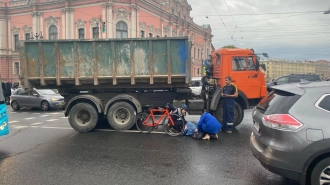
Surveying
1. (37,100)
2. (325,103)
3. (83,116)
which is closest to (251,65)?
(325,103)

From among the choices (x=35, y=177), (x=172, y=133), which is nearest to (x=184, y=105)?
(x=172, y=133)

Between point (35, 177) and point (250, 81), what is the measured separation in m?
7.07

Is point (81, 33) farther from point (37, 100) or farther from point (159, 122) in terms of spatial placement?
point (159, 122)

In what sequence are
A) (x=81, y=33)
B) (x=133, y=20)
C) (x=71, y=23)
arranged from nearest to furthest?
(x=133, y=20), (x=71, y=23), (x=81, y=33)

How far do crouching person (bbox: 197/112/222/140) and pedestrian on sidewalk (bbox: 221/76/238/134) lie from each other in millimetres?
957

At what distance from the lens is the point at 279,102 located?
4.29m

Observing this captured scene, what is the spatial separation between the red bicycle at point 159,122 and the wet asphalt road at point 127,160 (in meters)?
0.32

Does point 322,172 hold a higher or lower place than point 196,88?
lower

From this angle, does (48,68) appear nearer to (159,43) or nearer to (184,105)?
(159,43)

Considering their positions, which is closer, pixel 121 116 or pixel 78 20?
pixel 121 116

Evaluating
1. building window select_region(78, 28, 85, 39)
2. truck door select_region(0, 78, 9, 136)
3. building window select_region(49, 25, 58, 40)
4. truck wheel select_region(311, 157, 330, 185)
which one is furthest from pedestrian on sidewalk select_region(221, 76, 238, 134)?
building window select_region(49, 25, 58, 40)

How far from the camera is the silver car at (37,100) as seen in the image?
1648 cm

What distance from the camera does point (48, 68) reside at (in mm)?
8945

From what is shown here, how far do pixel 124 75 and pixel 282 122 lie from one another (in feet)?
19.1
